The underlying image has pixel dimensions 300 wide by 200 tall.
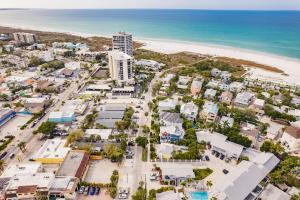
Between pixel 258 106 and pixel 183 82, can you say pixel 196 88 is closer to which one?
pixel 183 82

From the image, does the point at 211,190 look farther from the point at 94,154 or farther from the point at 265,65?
the point at 265,65

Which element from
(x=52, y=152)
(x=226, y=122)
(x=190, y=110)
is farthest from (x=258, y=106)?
(x=52, y=152)

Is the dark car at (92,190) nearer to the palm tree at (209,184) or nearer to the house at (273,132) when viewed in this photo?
the palm tree at (209,184)

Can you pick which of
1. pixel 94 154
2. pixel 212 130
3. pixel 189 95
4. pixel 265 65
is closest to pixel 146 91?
pixel 189 95

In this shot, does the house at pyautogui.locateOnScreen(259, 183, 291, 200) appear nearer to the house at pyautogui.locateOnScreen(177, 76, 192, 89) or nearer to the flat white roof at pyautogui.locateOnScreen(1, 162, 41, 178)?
the flat white roof at pyautogui.locateOnScreen(1, 162, 41, 178)

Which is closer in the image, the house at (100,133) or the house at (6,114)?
the house at (100,133)

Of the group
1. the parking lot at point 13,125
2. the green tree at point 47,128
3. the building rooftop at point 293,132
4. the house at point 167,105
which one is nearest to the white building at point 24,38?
the parking lot at point 13,125
